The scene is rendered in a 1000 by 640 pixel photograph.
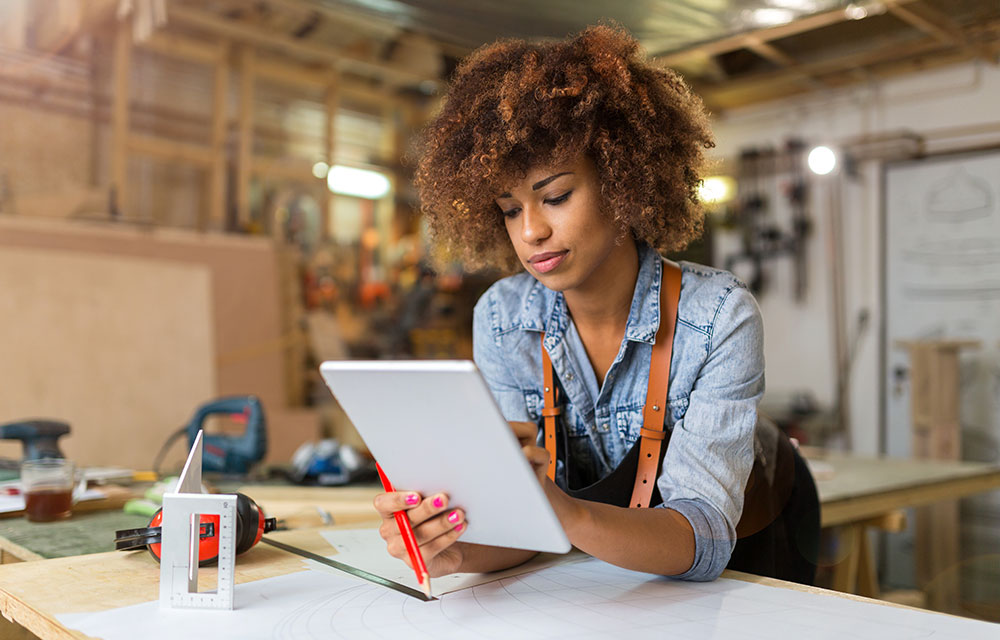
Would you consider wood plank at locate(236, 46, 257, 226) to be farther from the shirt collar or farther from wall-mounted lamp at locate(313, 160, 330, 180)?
the shirt collar

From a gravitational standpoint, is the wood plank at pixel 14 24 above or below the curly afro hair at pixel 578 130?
above

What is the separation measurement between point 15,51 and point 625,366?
13.3 ft

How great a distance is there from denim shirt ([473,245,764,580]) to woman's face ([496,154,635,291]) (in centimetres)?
18

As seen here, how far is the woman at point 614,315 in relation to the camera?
128cm

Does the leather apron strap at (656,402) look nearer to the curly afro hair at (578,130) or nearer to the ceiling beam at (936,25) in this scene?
the curly afro hair at (578,130)

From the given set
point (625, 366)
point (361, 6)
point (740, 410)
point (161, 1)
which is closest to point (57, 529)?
point (625, 366)

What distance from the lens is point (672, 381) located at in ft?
4.66

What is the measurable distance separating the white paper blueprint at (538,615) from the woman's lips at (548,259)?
1.62 feet

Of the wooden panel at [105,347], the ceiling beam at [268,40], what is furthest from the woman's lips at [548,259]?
the ceiling beam at [268,40]

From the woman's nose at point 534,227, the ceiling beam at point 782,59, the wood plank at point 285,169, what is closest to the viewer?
the woman's nose at point 534,227

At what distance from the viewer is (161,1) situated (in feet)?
10.5

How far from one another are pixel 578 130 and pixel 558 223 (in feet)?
0.53

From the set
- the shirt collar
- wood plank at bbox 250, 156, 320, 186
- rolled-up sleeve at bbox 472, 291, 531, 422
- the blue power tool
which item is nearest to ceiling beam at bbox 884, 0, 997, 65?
the shirt collar

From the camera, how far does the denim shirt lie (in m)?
1.28
